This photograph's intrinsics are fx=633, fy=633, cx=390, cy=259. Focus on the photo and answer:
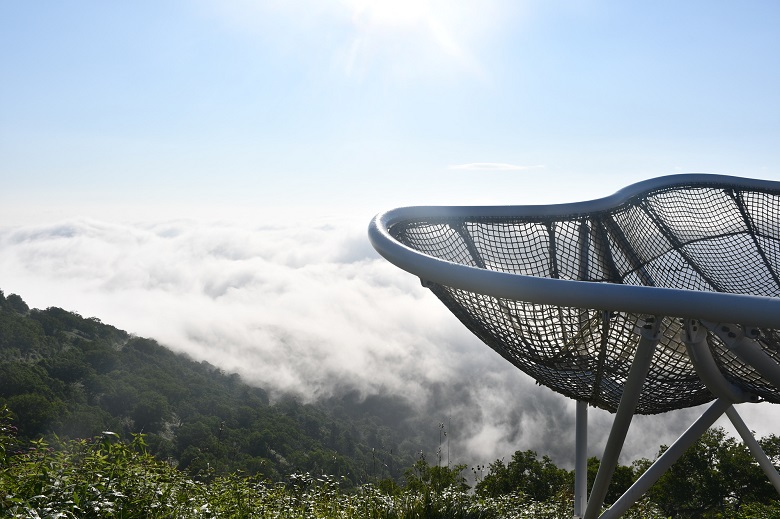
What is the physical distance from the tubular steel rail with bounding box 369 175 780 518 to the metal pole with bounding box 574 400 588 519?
0.5 inches

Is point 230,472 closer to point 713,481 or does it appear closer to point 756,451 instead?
point 756,451

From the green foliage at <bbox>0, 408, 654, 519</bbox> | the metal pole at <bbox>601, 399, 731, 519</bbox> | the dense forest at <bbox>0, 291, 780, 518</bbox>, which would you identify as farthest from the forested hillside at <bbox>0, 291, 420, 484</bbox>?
the metal pole at <bbox>601, 399, 731, 519</bbox>

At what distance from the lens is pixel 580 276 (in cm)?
534

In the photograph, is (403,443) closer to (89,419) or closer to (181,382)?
(181,382)

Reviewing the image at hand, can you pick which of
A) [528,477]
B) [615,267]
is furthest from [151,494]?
[528,477]

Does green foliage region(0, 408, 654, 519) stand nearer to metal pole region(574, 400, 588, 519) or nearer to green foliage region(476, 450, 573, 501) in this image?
metal pole region(574, 400, 588, 519)

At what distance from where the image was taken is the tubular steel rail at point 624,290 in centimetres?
271

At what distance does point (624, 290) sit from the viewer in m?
2.56

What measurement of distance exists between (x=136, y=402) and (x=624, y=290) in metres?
38.7

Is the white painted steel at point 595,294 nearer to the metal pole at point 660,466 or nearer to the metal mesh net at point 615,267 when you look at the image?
the metal mesh net at point 615,267

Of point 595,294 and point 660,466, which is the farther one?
point 660,466

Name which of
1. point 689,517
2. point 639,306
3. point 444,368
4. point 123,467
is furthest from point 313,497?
point 444,368

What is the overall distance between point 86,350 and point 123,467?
4168 cm

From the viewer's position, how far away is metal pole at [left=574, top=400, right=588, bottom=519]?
202 inches
